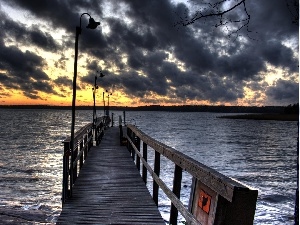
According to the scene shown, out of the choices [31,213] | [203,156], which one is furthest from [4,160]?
[31,213]

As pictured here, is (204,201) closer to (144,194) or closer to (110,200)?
(110,200)

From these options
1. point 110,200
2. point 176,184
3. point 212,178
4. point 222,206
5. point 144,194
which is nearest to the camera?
point 222,206

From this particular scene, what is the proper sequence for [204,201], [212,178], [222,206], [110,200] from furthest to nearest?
[110,200], [204,201], [212,178], [222,206]

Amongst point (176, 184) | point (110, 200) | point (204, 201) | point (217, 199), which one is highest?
point (217, 199)

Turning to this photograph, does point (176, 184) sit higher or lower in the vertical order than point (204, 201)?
lower

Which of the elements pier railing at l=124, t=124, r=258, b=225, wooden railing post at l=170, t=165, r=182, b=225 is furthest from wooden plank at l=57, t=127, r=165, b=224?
pier railing at l=124, t=124, r=258, b=225

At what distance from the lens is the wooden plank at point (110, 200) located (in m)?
5.74

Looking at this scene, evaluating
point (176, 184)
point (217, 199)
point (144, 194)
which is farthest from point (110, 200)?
point (217, 199)

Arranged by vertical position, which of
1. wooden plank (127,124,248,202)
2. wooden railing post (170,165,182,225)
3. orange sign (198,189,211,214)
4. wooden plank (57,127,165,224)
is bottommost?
wooden plank (57,127,165,224)

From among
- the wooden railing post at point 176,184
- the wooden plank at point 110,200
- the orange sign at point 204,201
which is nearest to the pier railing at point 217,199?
the orange sign at point 204,201

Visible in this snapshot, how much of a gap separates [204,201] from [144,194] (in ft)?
14.1

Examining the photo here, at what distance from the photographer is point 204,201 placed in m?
3.24

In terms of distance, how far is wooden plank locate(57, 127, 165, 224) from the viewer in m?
5.74

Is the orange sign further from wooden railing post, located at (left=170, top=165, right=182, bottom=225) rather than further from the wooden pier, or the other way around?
wooden railing post, located at (left=170, top=165, right=182, bottom=225)
